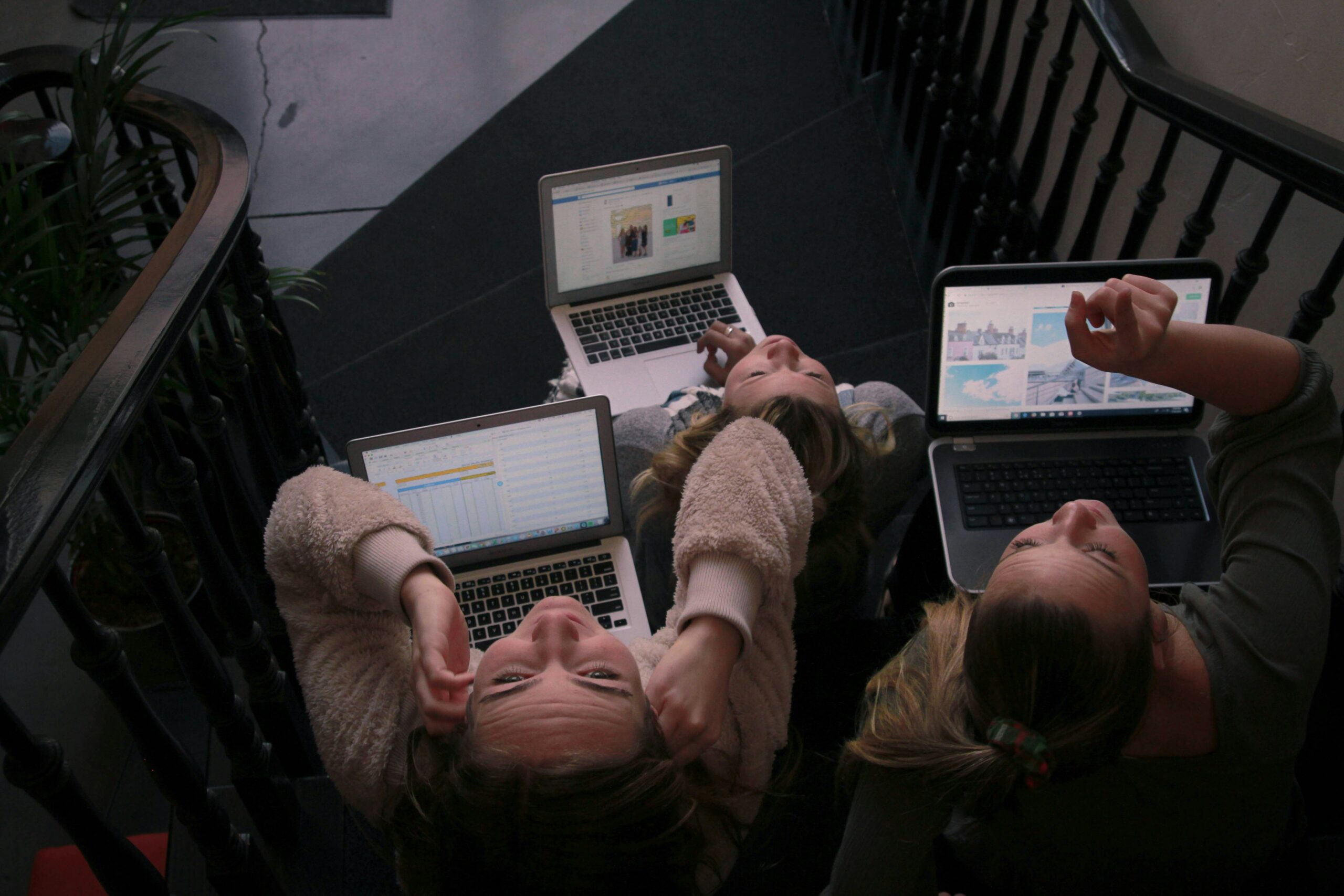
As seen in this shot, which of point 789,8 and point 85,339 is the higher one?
point 789,8

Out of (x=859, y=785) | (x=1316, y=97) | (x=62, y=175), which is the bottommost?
(x=859, y=785)

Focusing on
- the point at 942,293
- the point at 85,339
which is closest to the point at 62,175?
the point at 85,339

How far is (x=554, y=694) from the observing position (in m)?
1.10

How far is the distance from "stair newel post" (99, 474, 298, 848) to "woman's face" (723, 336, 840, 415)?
917 mm

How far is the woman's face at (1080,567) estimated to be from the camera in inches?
46.9

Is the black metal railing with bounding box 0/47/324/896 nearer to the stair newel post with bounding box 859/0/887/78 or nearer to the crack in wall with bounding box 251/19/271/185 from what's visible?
the crack in wall with bounding box 251/19/271/185

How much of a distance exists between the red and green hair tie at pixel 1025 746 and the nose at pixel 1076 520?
278 millimetres

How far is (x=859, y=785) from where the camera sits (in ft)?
4.43

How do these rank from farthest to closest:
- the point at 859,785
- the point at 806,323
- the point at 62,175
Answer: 1. the point at 806,323
2. the point at 62,175
3. the point at 859,785

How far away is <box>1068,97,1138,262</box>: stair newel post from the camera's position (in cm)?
202

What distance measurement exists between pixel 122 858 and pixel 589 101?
277cm

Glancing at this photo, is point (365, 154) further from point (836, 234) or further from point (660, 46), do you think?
point (836, 234)

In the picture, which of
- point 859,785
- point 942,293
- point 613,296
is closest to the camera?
point 859,785

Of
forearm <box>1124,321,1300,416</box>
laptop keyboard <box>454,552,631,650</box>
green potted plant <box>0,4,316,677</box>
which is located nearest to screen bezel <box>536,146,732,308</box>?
green potted plant <box>0,4,316,677</box>
